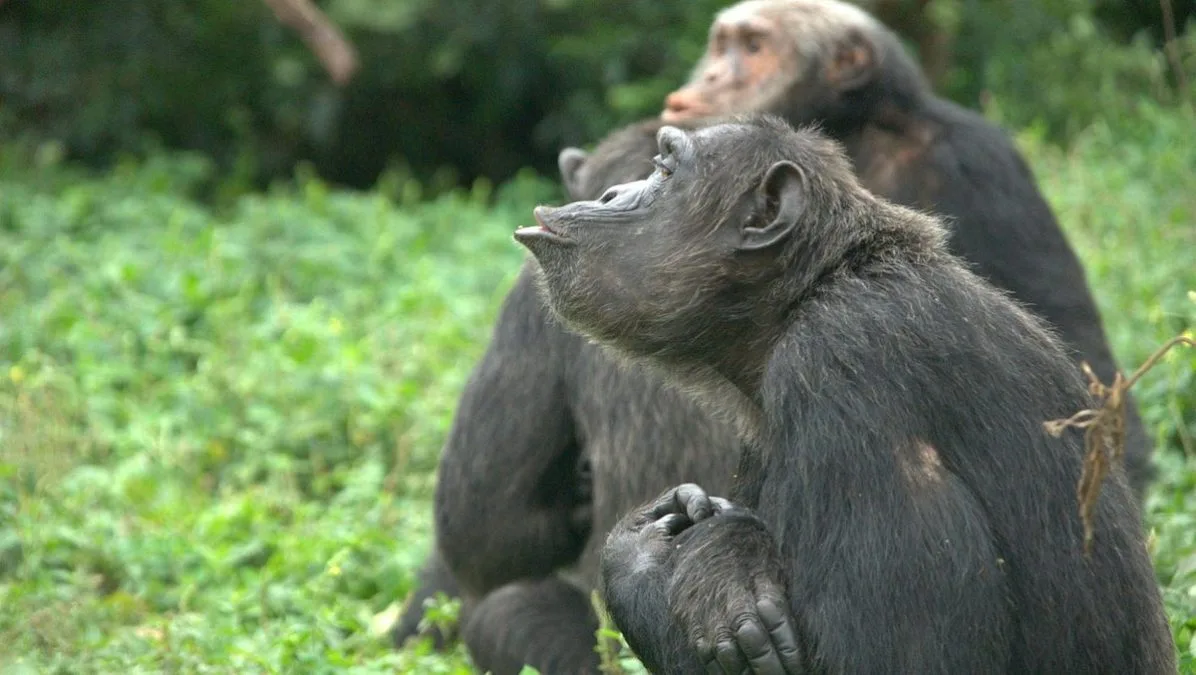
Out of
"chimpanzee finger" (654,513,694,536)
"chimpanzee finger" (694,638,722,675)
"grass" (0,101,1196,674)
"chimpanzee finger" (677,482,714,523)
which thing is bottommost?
"grass" (0,101,1196,674)

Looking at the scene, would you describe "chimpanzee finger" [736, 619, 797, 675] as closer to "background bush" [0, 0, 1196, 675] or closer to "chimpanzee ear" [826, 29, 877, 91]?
"background bush" [0, 0, 1196, 675]

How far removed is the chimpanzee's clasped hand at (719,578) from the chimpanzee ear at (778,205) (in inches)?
24.6

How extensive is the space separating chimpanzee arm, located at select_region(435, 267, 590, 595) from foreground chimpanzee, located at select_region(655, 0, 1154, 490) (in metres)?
1.02

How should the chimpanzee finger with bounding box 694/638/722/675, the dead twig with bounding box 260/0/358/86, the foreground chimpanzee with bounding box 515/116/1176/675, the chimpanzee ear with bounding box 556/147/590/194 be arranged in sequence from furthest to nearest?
the dead twig with bounding box 260/0/358/86
the chimpanzee ear with bounding box 556/147/590/194
the chimpanzee finger with bounding box 694/638/722/675
the foreground chimpanzee with bounding box 515/116/1176/675

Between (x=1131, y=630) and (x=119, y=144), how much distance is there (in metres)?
11.0

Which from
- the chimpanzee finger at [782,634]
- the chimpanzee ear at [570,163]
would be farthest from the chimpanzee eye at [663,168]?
Result: the chimpanzee ear at [570,163]

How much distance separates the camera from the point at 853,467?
3445 millimetres

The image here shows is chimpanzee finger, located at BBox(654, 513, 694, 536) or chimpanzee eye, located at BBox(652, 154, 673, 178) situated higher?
chimpanzee eye, located at BBox(652, 154, 673, 178)

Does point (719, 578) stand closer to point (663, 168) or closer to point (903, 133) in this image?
point (663, 168)

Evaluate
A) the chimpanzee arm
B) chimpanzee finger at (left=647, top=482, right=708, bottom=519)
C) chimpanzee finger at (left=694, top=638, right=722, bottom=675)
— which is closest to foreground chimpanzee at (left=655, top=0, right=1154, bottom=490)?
the chimpanzee arm

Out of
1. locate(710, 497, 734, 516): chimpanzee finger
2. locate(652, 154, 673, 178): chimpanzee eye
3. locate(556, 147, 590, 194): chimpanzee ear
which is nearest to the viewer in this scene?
locate(710, 497, 734, 516): chimpanzee finger

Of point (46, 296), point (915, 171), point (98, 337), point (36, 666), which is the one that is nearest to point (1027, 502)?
point (915, 171)

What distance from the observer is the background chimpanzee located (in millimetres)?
5043

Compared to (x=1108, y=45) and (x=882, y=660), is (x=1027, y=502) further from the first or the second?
(x=1108, y=45)
